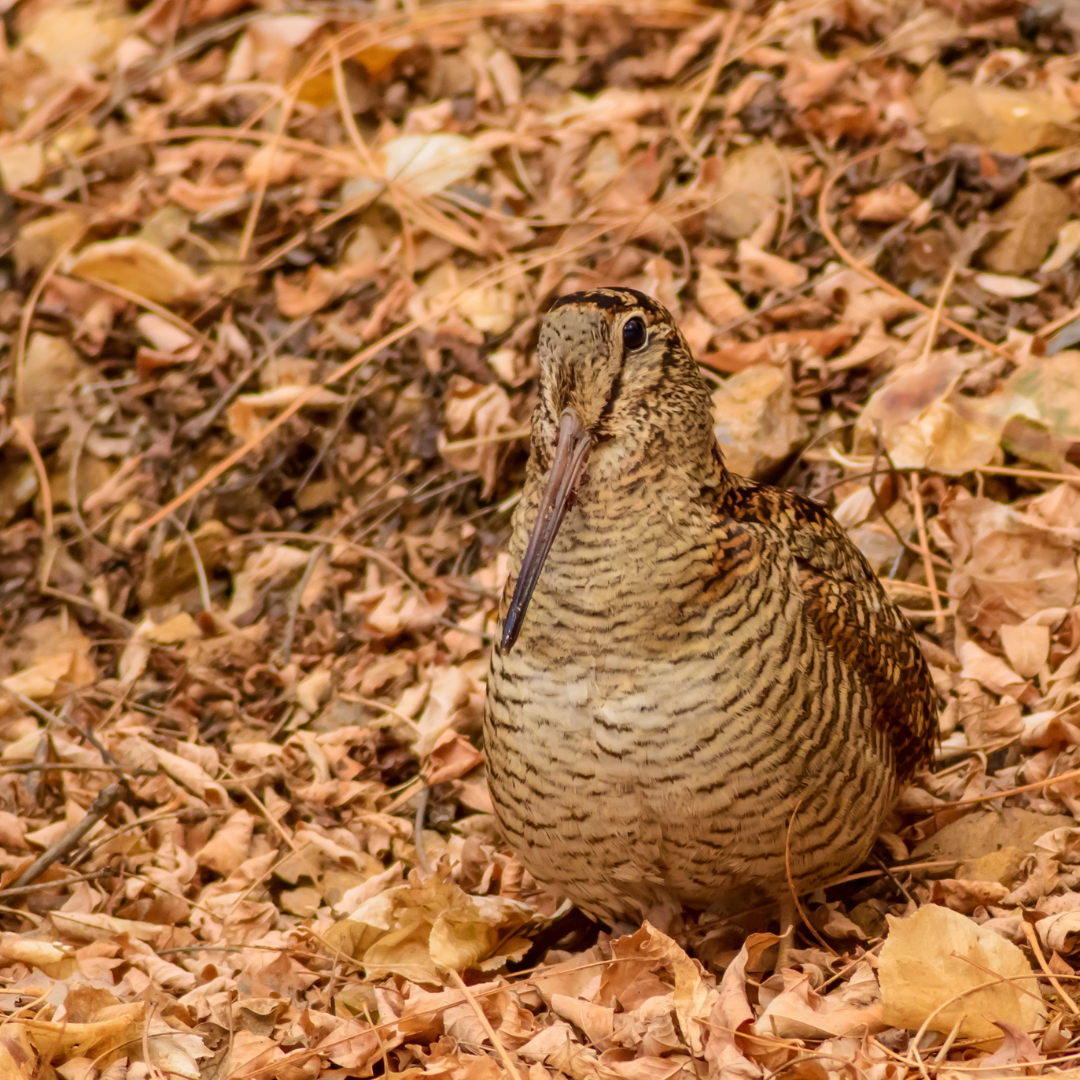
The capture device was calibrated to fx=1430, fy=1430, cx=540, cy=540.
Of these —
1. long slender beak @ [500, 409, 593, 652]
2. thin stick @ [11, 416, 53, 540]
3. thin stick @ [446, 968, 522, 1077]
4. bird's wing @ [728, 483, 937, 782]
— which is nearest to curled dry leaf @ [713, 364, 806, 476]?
bird's wing @ [728, 483, 937, 782]

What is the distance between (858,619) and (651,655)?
1.89 feet

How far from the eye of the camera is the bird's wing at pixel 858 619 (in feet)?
9.84

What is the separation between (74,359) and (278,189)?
0.98 metres

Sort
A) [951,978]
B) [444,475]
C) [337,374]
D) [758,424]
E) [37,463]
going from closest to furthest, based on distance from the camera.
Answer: [951,978] < [758,424] < [444,475] < [337,374] < [37,463]

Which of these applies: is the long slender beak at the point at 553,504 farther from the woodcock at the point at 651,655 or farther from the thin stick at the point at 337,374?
the thin stick at the point at 337,374

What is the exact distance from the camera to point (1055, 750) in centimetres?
341

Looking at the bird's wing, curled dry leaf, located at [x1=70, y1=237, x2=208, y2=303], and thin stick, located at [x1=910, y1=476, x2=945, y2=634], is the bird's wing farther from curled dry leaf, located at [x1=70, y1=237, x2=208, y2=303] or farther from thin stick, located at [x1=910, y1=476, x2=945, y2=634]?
curled dry leaf, located at [x1=70, y1=237, x2=208, y2=303]

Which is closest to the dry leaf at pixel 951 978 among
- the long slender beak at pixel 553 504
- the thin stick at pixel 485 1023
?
the thin stick at pixel 485 1023

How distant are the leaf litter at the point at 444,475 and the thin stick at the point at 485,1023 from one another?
2cm

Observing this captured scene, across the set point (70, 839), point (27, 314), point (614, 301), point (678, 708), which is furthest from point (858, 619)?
point (27, 314)

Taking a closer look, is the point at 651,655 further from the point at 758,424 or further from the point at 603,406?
the point at 758,424

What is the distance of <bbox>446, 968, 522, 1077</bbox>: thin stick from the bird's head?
2.50ft

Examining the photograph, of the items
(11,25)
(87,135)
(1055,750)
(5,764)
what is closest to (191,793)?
(5,764)

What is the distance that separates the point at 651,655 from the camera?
2.73m
